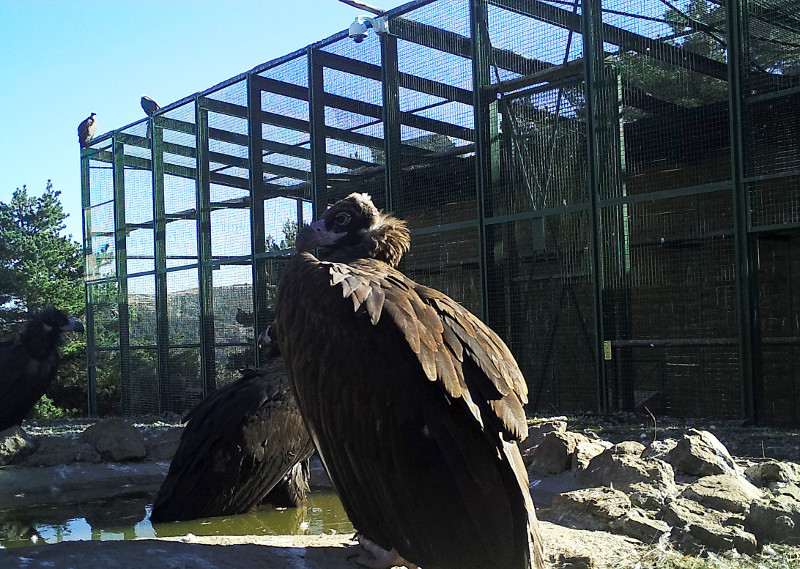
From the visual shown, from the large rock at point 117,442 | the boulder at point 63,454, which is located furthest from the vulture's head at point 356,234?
the boulder at point 63,454

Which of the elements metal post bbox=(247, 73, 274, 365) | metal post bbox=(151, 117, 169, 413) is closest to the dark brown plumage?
metal post bbox=(151, 117, 169, 413)

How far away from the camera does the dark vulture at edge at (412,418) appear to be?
3.04 meters

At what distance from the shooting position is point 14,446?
7.96 metres

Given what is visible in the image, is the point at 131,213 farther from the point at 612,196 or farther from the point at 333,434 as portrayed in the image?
the point at 333,434

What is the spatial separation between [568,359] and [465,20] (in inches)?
185

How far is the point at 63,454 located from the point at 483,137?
6261 millimetres

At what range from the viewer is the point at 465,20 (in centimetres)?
1048

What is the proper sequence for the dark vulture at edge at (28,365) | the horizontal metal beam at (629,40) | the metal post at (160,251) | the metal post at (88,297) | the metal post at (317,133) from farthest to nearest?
the metal post at (88,297)
the metal post at (160,251)
the metal post at (317,133)
the dark vulture at edge at (28,365)
the horizontal metal beam at (629,40)

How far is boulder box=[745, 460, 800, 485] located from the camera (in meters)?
4.81

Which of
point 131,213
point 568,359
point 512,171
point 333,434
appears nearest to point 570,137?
point 512,171

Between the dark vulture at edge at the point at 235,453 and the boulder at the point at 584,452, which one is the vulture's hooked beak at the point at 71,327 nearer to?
the dark vulture at edge at the point at 235,453

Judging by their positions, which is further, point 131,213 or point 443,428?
point 131,213

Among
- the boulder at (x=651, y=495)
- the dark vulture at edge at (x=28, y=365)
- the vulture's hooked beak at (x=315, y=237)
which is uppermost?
the vulture's hooked beak at (x=315, y=237)

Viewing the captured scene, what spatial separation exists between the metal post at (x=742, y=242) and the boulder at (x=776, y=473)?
3.54 meters
